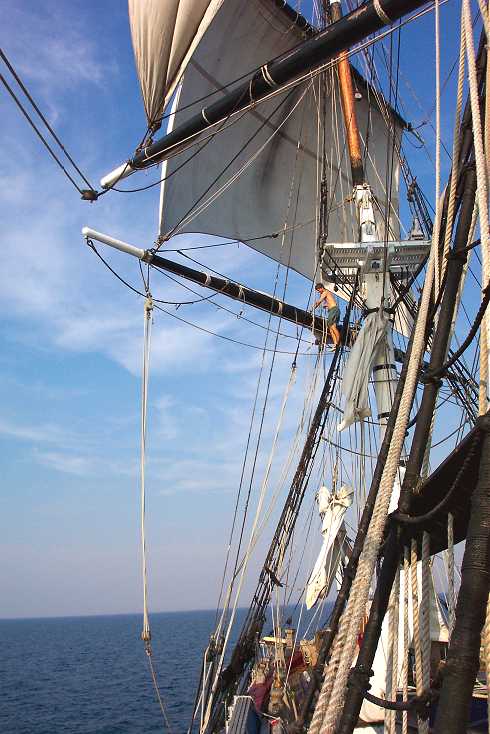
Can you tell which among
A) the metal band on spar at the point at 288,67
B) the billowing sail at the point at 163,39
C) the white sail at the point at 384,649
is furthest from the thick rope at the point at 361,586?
the billowing sail at the point at 163,39

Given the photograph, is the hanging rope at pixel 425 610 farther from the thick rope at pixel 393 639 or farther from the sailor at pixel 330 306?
the sailor at pixel 330 306

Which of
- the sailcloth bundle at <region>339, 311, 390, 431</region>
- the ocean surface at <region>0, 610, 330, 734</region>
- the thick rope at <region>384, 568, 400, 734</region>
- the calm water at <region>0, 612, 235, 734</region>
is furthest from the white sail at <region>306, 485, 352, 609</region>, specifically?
the calm water at <region>0, 612, 235, 734</region>

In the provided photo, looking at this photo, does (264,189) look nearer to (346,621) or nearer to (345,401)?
(345,401)

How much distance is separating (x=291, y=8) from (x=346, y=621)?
1541 cm

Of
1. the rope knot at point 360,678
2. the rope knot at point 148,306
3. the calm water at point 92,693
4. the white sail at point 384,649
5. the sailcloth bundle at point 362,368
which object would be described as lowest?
the calm water at point 92,693

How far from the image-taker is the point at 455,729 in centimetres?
152

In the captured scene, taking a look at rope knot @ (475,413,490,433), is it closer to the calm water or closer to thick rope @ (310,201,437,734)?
thick rope @ (310,201,437,734)

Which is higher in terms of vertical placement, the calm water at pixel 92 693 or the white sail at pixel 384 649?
the white sail at pixel 384 649

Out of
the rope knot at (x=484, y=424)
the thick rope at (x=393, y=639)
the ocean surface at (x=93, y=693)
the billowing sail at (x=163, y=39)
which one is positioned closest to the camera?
the rope knot at (x=484, y=424)

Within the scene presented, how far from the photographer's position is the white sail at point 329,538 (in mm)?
7484

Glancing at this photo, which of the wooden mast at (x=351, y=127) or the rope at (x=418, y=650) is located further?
the wooden mast at (x=351, y=127)

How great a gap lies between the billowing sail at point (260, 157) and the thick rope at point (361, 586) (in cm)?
953

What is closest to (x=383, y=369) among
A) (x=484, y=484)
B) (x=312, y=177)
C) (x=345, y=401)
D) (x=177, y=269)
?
(x=345, y=401)

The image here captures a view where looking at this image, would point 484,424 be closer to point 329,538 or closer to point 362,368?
point 362,368
